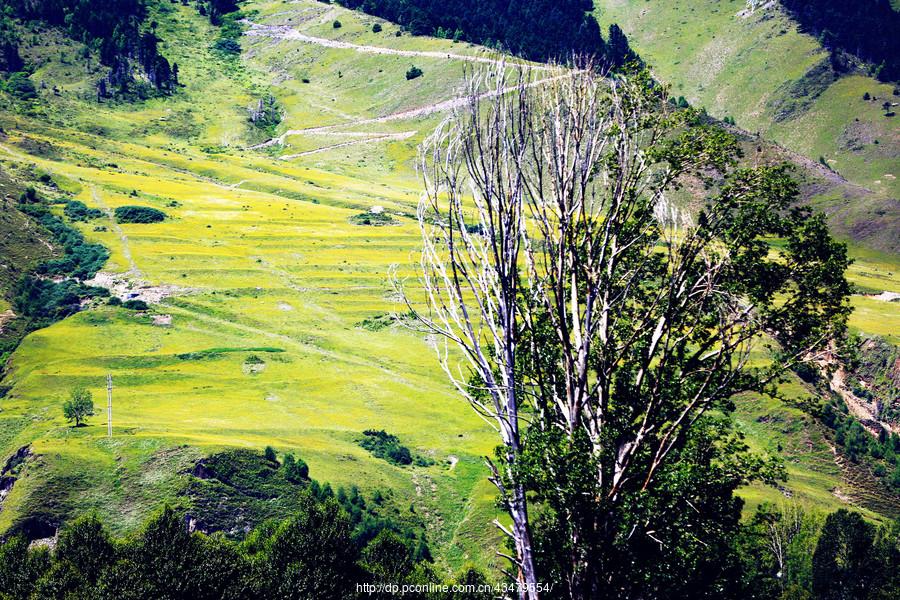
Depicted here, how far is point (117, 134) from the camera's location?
16375 centimetres

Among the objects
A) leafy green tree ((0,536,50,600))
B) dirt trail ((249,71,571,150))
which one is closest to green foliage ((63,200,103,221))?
dirt trail ((249,71,571,150))

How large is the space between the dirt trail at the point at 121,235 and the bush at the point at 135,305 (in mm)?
7588

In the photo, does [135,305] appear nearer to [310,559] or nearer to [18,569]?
[18,569]

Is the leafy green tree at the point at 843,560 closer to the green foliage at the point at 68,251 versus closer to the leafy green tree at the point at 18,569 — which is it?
the leafy green tree at the point at 18,569

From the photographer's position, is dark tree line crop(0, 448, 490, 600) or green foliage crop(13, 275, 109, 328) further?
green foliage crop(13, 275, 109, 328)

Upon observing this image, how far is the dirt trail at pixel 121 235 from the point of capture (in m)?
98.0

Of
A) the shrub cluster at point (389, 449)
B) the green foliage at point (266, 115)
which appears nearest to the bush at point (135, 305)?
the shrub cluster at point (389, 449)

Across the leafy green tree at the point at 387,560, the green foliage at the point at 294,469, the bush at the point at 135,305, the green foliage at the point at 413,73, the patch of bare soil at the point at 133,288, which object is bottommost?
the green foliage at the point at 294,469

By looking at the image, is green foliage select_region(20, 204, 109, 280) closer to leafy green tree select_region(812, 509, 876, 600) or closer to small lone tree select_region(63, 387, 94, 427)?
small lone tree select_region(63, 387, 94, 427)

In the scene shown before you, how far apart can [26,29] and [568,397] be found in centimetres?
21955

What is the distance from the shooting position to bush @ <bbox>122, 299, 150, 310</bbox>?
291 feet

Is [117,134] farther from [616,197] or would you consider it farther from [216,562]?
[616,197]

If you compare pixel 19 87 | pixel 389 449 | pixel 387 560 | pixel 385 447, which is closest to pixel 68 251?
pixel 385 447

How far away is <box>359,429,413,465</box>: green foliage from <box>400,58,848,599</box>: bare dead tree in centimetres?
3983
